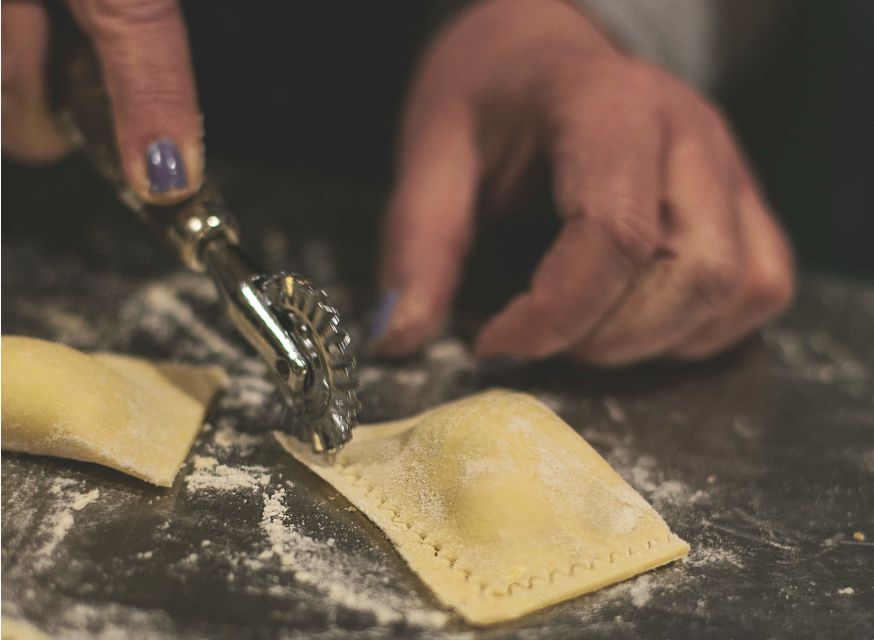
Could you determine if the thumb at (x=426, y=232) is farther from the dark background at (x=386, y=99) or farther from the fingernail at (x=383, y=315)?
the dark background at (x=386, y=99)

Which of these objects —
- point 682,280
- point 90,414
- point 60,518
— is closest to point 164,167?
point 90,414

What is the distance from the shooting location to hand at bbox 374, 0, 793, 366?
4.78ft

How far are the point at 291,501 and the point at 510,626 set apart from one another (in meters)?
0.32

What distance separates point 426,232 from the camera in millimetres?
1635

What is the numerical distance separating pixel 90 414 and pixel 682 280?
3.03ft

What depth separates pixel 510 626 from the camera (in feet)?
3.15

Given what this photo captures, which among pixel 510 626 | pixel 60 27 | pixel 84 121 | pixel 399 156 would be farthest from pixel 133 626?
pixel 399 156

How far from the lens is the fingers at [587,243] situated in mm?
1432

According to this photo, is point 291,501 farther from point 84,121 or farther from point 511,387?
point 84,121

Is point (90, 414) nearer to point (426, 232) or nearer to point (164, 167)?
point (164, 167)

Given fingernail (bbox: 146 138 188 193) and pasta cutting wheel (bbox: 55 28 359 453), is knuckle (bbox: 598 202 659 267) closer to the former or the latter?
pasta cutting wheel (bbox: 55 28 359 453)

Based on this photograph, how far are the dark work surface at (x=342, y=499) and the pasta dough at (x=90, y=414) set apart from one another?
3 centimetres

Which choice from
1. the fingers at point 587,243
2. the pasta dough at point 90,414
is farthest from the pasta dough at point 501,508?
the fingers at point 587,243

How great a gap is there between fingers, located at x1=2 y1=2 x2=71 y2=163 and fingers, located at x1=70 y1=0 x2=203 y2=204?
0.14 m
